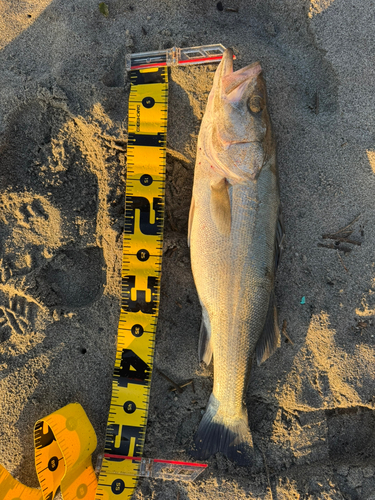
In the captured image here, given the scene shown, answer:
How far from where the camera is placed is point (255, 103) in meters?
3.08

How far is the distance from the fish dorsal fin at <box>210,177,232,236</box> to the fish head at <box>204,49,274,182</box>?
0.36 feet

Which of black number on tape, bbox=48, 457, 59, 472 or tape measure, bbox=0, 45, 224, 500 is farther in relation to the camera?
tape measure, bbox=0, 45, 224, 500

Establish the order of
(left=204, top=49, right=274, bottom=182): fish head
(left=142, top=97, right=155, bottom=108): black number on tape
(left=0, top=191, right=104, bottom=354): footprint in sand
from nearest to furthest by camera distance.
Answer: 1. (left=204, top=49, right=274, bottom=182): fish head
2. (left=0, top=191, right=104, bottom=354): footprint in sand
3. (left=142, top=97, right=155, bottom=108): black number on tape

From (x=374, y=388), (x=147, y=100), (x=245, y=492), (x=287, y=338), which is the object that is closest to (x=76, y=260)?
(x=147, y=100)

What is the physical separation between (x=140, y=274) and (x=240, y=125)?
177 centimetres

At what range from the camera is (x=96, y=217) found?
3523 mm

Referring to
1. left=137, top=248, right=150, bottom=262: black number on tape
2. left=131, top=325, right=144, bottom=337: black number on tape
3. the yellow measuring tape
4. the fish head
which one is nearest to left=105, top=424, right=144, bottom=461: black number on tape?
the yellow measuring tape

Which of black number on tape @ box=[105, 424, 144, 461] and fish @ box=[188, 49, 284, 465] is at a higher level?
fish @ box=[188, 49, 284, 465]

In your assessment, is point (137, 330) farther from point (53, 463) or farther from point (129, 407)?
point (53, 463)

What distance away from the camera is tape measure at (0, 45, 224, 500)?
3.41 metres

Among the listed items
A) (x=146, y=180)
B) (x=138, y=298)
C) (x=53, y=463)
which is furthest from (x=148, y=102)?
(x=53, y=463)

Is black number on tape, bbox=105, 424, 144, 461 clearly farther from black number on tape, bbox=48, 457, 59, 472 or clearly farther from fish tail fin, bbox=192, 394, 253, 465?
fish tail fin, bbox=192, 394, 253, 465

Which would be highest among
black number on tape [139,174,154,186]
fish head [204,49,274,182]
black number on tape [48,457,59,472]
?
fish head [204,49,274,182]

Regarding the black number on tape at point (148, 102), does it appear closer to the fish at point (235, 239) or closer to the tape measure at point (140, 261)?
the tape measure at point (140, 261)
